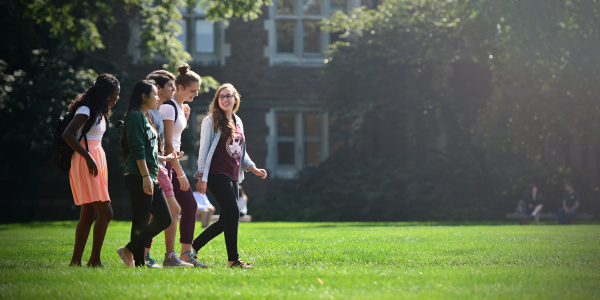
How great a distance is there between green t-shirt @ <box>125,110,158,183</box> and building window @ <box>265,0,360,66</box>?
1474 centimetres

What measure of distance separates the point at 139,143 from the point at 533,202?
13169 millimetres

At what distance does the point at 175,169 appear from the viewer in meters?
5.49

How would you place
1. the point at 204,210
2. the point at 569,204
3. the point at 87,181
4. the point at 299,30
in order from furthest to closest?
the point at 299,30 → the point at 569,204 → the point at 204,210 → the point at 87,181

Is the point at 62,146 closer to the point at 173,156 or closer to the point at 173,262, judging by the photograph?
the point at 173,156

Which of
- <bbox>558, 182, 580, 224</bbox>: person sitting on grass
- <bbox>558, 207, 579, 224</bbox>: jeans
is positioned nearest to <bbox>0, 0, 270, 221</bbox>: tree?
<bbox>558, 182, 580, 224</bbox>: person sitting on grass

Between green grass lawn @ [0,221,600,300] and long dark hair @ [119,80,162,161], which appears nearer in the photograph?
green grass lawn @ [0,221,600,300]

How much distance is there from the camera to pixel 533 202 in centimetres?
1565

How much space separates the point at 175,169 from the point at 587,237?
5.88m

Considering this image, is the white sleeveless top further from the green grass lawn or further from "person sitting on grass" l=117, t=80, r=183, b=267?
the green grass lawn

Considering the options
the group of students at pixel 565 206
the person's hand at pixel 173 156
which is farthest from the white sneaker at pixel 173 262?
the group of students at pixel 565 206

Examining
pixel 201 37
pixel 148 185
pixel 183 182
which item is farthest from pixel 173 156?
pixel 201 37

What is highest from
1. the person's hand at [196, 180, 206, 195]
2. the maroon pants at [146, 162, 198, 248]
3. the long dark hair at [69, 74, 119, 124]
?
the long dark hair at [69, 74, 119, 124]

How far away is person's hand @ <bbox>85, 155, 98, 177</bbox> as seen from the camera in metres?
5.17

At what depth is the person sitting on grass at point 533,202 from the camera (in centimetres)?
1534
